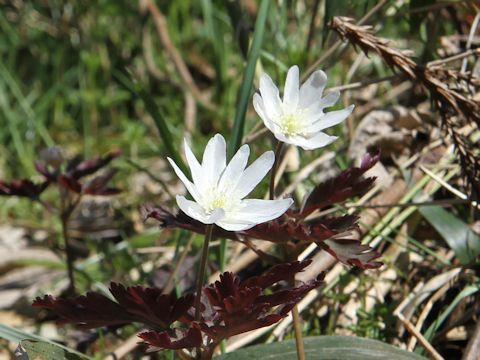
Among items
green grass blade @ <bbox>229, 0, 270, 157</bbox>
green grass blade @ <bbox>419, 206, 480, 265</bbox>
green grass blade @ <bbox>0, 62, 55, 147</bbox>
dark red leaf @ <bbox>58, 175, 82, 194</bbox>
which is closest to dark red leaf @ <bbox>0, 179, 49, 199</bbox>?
dark red leaf @ <bbox>58, 175, 82, 194</bbox>

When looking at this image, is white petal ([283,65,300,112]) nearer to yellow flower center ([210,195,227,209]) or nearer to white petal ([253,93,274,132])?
white petal ([253,93,274,132])

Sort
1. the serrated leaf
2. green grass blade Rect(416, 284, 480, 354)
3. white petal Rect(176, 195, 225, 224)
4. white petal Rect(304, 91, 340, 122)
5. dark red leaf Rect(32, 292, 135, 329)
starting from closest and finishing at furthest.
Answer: white petal Rect(176, 195, 225, 224) < dark red leaf Rect(32, 292, 135, 329) < white petal Rect(304, 91, 340, 122) < the serrated leaf < green grass blade Rect(416, 284, 480, 354)

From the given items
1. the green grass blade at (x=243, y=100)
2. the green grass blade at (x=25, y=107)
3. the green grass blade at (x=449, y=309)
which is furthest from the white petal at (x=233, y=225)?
the green grass blade at (x=25, y=107)

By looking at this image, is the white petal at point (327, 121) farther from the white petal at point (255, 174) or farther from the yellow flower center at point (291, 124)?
the white petal at point (255, 174)

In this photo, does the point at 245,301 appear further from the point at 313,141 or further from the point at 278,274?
the point at 313,141

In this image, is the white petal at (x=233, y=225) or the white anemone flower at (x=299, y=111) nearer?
the white petal at (x=233, y=225)

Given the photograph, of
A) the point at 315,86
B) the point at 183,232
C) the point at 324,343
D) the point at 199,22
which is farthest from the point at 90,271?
the point at 199,22
